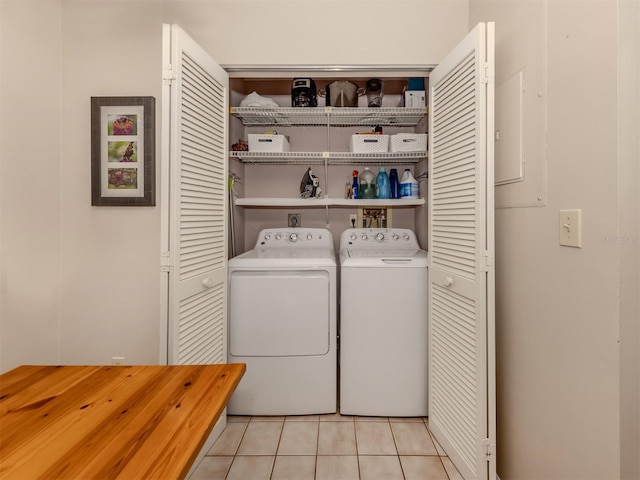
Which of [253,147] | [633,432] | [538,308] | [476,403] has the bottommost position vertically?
[476,403]

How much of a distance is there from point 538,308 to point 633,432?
0.46 m

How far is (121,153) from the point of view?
2004 mm

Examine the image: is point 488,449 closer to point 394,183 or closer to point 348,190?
point 394,183

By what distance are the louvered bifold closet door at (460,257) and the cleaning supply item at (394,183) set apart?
649mm

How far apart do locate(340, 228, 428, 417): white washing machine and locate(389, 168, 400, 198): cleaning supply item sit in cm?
73

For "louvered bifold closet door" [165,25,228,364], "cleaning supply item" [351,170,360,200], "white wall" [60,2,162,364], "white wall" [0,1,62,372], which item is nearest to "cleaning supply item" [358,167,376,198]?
"cleaning supply item" [351,170,360,200]

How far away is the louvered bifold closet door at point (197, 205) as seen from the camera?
154 cm

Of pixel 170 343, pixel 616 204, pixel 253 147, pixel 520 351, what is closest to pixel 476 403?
pixel 520 351

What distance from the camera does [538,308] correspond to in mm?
1335

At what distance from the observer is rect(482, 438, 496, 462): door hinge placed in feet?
4.83

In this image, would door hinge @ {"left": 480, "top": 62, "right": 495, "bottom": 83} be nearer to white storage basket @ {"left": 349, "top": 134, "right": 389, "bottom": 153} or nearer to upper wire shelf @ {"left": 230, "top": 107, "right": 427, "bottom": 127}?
upper wire shelf @ {"left": 230, "top": 107, "right": 427, "bottom": 127}

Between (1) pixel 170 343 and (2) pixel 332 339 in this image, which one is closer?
(1) pixel 170 343

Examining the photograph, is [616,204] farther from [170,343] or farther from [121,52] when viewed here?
[121,52]

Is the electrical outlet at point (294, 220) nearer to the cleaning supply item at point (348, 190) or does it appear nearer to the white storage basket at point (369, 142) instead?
the cleaning supply item at point (348, 190)
